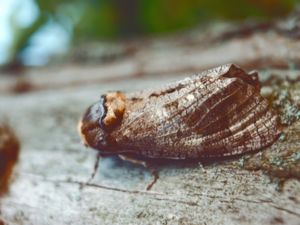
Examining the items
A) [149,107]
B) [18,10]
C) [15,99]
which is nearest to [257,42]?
[149,107]

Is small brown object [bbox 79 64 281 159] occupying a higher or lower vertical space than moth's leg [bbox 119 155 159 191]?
higher

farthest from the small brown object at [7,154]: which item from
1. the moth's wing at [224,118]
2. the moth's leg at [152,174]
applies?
the moth's wing at [224,118]

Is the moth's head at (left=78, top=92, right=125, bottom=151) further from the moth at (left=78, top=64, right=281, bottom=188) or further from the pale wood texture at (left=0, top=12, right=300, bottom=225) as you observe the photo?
the pale wood texture at (left=0, top=12, right=300, bottom=225)

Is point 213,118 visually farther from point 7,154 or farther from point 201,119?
point 7,154

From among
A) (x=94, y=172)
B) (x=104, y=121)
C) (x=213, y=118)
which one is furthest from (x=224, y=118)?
(x=94, y=172)

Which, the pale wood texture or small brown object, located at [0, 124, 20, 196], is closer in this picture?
the pale wood texture

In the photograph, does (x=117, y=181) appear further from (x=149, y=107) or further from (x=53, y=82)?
(x=53, y=82)

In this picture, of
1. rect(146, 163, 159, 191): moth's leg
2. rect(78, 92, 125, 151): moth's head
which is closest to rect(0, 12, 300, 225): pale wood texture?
rect(146, 163, 159, 191): moth's leg
